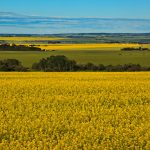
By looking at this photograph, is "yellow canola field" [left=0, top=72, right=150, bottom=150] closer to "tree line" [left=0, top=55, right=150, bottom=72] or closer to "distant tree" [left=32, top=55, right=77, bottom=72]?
"tree line" [left=0, top=55, right=150, bottom=72]

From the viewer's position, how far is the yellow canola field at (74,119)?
8953 millimetres

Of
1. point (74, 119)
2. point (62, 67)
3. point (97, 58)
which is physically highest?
point (74, 119)

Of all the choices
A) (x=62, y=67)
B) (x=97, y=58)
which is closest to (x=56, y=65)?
(x=62, y=67)

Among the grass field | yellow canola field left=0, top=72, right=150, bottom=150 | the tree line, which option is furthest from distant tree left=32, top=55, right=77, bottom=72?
yellow canola field left=0, top=72, right=150, bottom=150

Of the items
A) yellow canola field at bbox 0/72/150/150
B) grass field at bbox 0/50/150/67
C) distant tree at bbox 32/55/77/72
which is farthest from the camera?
grass field at bbox 0/50/150/67

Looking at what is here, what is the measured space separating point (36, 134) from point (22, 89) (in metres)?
8.66

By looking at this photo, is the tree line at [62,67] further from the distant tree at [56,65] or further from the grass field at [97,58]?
the grass field at [97,58]

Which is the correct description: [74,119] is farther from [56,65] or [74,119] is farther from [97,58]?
[97,58]

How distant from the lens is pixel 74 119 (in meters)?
11.3

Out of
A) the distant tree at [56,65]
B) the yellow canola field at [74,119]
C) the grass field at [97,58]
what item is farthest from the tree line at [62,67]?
the yellow canola field at [74,119]

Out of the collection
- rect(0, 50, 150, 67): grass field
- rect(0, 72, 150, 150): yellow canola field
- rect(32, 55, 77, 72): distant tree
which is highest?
rect(0, 72, 150, 150): yellow canola field

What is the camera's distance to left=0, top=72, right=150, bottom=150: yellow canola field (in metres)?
8.95

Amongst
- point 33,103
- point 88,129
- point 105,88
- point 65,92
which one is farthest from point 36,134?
point 105,88

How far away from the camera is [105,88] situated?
60.7ft
